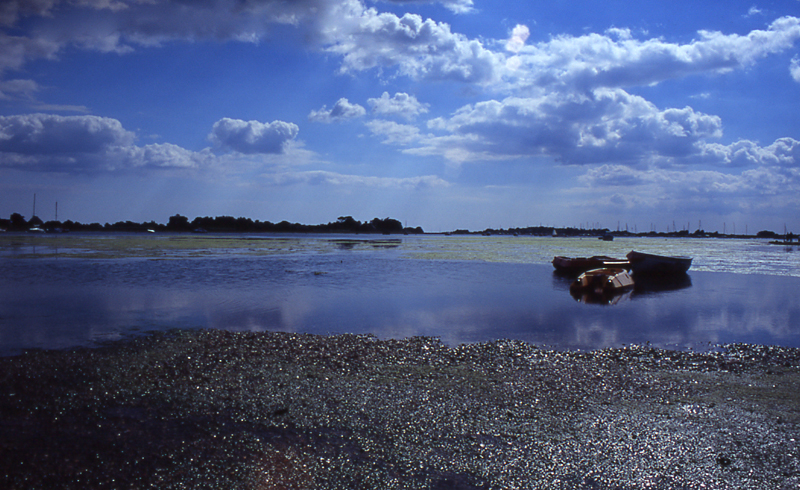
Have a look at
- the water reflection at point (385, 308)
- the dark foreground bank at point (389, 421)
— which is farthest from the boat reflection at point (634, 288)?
the dark foreground bank at point (389, 421)

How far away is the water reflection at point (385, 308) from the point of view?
599 inches

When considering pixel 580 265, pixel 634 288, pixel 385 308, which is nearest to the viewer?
pixel 385 308

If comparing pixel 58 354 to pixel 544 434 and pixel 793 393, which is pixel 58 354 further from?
pixel 793 393

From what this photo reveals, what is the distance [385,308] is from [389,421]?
510 inches

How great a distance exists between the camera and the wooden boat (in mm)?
27969

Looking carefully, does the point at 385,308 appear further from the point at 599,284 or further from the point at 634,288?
the point at 634,288

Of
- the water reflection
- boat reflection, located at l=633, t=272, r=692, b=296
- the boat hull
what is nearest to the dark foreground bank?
the water reflection

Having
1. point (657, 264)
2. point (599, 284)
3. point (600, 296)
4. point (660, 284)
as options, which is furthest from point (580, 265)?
point (600, 296)

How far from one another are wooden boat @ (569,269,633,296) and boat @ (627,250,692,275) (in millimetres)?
12762

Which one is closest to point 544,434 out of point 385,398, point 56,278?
point 385,398

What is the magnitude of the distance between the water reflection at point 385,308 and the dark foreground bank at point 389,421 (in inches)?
142

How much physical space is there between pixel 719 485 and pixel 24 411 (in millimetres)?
10213

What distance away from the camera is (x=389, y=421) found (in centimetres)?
739

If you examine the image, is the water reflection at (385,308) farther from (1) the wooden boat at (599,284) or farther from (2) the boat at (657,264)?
(2) the boat at (657,264)
